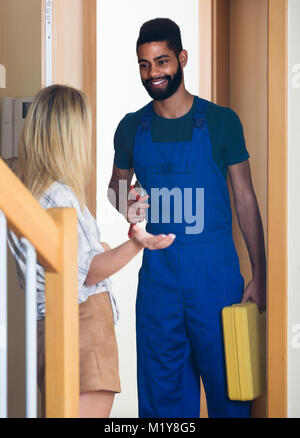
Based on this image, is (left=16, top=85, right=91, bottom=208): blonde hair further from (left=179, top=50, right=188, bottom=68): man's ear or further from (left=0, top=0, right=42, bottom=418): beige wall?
(left=0, top=0, right=42, bottom=418): beige wall

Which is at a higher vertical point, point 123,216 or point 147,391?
point 123,216

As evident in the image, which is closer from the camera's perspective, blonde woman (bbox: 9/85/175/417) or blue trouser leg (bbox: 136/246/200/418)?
blonde woman (bbox: 9/85/175/417)

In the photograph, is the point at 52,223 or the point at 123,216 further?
the point at 123,216

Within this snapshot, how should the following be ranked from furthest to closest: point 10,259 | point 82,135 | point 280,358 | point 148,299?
point 10,259, point 148,299, point 280,358, point 82,135

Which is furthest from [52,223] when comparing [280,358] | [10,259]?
[10,259]

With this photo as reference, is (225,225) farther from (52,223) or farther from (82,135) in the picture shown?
(52,223)

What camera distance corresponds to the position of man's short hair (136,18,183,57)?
214 cm

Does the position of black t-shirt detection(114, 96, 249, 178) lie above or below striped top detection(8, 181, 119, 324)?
above

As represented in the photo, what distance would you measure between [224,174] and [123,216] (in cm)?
41

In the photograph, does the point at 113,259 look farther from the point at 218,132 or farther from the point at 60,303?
the point at 218,132

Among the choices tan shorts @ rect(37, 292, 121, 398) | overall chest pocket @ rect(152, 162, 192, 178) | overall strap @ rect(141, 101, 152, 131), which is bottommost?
tan shorts @ rect(37, 292, 121, 398)

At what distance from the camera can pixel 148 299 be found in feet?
7.16

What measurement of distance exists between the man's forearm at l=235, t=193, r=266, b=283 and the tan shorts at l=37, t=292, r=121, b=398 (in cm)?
57

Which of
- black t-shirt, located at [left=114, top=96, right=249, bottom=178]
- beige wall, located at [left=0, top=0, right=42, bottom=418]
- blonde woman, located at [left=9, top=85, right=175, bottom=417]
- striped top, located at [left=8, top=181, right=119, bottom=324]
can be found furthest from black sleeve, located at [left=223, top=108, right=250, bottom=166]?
beige wall, located at [left=0, top=0, right=42, bottom=418]
